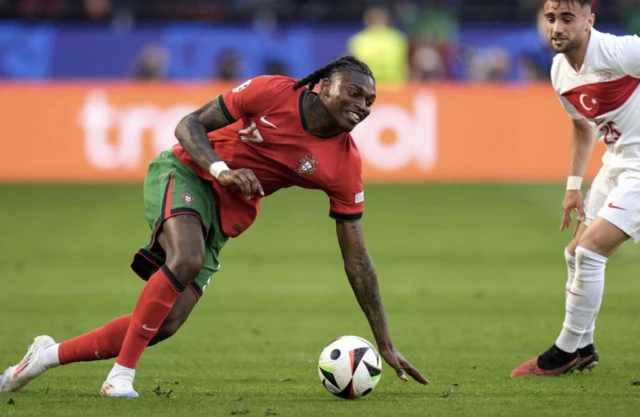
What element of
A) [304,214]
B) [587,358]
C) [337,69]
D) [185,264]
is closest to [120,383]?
[185,264]

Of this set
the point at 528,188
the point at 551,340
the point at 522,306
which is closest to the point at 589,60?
the point at 551,340

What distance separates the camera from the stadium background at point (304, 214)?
7.33 m

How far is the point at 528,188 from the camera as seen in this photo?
2031 centimetres

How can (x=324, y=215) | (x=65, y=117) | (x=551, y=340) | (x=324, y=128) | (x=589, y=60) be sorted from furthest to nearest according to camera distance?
(x=65, y=117) < (x=324, y=215) < (x=551, y=340) < (x=589, y=60) < (x=324, y=128)

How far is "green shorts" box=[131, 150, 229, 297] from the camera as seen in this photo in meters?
6.62

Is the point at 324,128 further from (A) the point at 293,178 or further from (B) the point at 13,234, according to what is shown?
(B) the point at 13,234

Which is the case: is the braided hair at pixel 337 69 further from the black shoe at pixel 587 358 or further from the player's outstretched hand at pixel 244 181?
the black shoe at pixel 587 358

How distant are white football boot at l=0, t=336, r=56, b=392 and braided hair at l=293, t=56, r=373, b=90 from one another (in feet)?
6.89

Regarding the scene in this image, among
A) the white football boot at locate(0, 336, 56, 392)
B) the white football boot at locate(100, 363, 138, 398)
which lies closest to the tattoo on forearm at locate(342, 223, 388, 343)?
the white football boot at locate(100, 363, 138, 398)

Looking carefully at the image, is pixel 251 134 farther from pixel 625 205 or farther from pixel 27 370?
pixel 625 205

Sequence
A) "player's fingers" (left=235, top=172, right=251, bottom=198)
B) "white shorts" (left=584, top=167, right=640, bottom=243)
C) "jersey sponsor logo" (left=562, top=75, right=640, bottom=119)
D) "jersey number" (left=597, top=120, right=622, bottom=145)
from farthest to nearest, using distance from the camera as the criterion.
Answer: "jersey number" (left=597, top=120, right=622, bottom=145) < "jersey sponsor logo" (left=562, top=75, right=640, bottom=119) < "white shorts" (left=584, top=167, right=640, bottom=243) < "player's fingers" (left=235, top=172, right=251, bottom=198)

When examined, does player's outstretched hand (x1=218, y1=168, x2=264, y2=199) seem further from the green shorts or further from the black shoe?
the black shoe

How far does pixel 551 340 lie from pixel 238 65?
1424 centimetres

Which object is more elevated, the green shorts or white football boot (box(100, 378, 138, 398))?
the green shorts
